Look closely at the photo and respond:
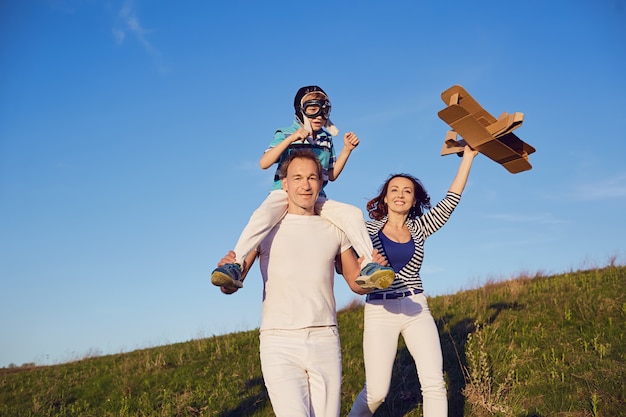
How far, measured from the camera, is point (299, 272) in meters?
4.35

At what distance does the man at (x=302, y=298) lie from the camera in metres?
4.08

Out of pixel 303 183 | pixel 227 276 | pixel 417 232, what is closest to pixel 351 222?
pixel 303 183

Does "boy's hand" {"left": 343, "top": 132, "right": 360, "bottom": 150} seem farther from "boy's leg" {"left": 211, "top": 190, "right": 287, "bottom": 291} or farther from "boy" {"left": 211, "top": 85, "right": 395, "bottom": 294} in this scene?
"boy's leg" {"left": 211, "top": 190, "right": 287, "bottom": 291}

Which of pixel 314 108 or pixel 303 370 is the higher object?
pixel 314 108

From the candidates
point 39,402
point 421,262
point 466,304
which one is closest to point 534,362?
point 421,262

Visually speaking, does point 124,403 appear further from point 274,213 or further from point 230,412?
point 274,213

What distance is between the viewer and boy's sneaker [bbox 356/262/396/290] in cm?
426

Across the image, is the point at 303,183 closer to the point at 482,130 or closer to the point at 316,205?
the point at 316,205

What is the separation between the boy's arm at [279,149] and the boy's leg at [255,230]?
2.19 ft

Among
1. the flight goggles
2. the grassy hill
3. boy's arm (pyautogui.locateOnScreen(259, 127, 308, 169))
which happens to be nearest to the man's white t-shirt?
boy's arm (pyautogui.locateOnScreen(259, 127, 308, 169))

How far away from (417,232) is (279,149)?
2.00 metres

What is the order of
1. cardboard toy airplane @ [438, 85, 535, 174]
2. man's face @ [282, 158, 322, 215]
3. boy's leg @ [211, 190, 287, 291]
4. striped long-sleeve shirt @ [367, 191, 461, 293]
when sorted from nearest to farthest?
boy's leg @ [211, 190, 287, 291], man's face @ [282, 158, 322, 215], striped long-sleeve shirt @ [367, 191, 461, 293], cardboard toy airplane @ [438, 85, 535, 174]

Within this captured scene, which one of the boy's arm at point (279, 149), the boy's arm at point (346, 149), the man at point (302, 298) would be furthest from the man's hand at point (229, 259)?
the boy's arm at point (346, 149)

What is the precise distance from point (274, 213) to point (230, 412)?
507 centimetres
